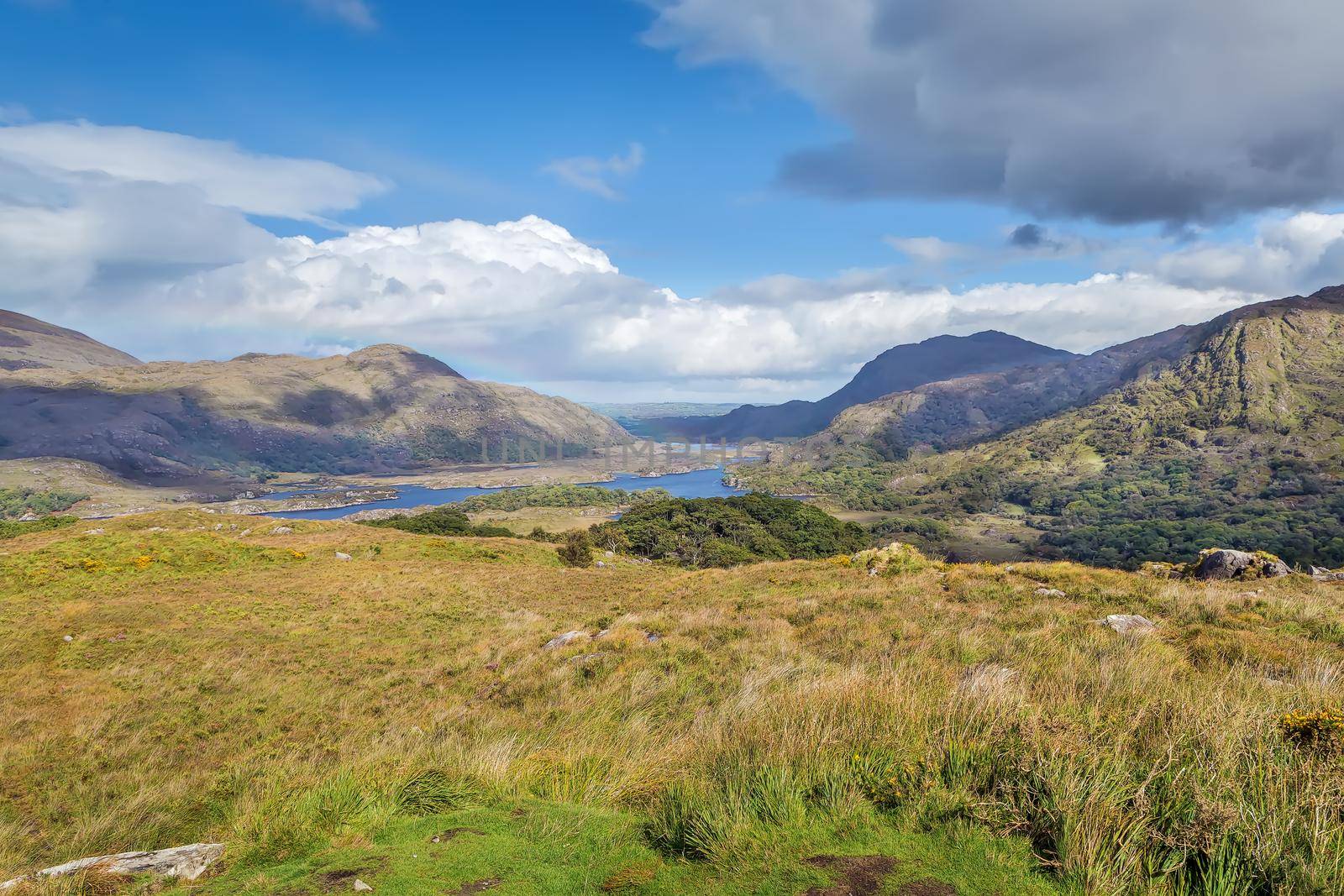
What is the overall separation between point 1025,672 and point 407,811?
7.76m

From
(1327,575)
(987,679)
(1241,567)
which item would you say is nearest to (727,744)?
(987,679)

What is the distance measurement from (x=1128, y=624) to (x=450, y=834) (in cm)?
1258

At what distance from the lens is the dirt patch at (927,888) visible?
354 cm

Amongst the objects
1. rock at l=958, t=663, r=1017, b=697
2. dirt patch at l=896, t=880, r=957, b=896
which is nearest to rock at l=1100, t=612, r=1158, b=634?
rock at l=958, t=663, r=1017, b=697

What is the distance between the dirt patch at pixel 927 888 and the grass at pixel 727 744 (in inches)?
3.3

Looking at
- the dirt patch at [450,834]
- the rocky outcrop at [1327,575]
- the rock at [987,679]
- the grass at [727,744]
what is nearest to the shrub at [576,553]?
the grass at [727,744]

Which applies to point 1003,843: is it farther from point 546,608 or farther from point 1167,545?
point 1167,545

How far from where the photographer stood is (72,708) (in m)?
13.1

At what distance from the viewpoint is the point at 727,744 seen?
20.1ft

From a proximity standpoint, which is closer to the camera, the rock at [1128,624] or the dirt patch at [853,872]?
the dirt patch at [853,872]

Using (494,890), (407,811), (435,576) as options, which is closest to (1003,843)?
(494,890)

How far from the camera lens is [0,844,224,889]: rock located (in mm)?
5047

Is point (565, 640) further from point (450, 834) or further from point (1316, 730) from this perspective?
point (1316, 730)

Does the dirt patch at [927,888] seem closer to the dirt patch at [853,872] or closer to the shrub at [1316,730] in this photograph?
the dirt patch at [853,872]
